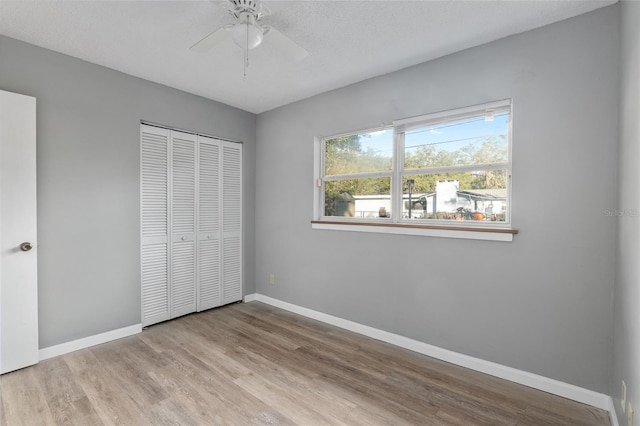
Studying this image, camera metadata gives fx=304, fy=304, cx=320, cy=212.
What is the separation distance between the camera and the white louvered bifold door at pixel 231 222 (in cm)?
388

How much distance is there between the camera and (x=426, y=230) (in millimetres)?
2627

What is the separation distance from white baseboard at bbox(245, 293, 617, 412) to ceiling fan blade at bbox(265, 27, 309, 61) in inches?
98.2

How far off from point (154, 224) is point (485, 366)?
10.9ft

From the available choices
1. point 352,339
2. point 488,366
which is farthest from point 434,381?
point 352,339

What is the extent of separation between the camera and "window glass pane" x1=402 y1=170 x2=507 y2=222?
2396 millimetres

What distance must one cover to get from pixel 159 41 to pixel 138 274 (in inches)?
85.1

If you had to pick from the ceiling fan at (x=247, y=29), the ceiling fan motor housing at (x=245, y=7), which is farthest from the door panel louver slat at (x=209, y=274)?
the ceiling fan motor housing at (x=245, y=7)

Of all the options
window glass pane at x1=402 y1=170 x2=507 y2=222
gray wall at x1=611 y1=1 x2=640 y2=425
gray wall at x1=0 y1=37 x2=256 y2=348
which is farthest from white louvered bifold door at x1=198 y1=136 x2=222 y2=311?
gray wall at x1=611 y1=1 x2=640 y2=425

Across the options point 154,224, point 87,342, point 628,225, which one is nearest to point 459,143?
point 628,225

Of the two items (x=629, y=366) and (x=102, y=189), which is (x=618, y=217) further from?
(x=102, y=189)

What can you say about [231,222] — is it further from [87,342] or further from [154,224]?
[87,342]

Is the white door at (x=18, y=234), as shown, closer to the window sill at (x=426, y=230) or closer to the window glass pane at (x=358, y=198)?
the window sill at (x=426, y=230)

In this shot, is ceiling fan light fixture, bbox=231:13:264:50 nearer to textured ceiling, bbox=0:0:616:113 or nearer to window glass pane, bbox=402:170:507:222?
textured ceiling, bbox=0:0:616:113

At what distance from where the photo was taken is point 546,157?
2105mm
